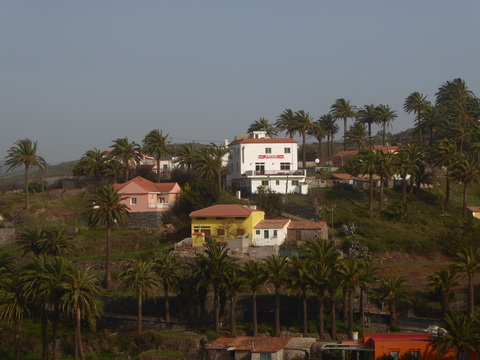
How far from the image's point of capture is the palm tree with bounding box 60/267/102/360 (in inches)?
2389

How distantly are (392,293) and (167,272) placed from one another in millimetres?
18971

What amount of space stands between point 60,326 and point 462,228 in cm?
4327

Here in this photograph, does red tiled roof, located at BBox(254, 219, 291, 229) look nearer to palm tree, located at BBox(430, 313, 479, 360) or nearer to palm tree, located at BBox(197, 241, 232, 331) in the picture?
palm tree, located at BBox(197, 241, 232, 331)

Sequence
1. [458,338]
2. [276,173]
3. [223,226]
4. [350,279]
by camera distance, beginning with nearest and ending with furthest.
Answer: [458,338] < [350,279] < [223,226] < [276,173]

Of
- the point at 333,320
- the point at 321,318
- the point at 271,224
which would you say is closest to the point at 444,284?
the point at 333,320

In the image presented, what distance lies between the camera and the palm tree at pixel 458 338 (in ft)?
173

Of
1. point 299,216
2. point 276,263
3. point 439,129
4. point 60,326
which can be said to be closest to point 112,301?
point 60,326

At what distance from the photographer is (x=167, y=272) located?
67000 millimetres

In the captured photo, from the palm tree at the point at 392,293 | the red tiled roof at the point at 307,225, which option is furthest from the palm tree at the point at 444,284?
the red tiled roof at the point at 307,225

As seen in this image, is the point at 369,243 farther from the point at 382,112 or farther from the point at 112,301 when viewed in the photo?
the point at 382,112

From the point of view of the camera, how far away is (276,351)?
58.8 metres

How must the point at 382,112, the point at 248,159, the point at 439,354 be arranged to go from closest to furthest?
the point at 439,354
the point at 248,159
the point at 382,112

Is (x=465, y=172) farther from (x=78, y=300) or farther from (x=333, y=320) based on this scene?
(x=78, y=300)

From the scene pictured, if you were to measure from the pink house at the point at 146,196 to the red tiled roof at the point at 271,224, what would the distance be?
13683 millimetres
